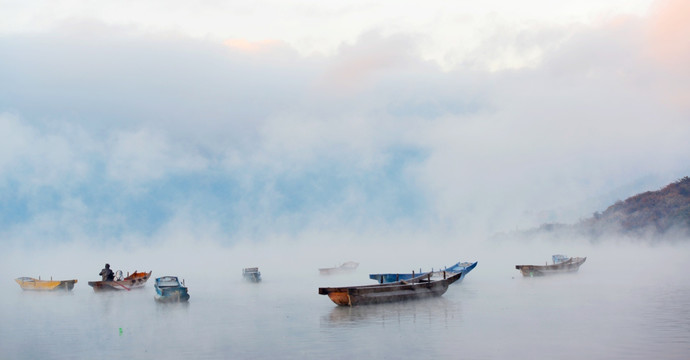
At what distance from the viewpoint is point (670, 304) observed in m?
29.7

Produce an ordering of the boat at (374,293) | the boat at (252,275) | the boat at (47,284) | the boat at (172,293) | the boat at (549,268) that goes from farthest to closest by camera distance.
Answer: the boat at (252,275) → the boat at (549,268) → the boat at (47,284) → the boat at (172,293) → the boat at (374,293)

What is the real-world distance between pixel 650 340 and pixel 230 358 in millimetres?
14323

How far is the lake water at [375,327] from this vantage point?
19.8m

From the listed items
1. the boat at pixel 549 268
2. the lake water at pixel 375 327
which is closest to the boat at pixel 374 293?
the lake water at pixel 375 327

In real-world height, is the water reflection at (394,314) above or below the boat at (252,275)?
below

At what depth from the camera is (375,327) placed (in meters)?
24.8

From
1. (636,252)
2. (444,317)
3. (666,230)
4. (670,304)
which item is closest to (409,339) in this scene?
(444,317)

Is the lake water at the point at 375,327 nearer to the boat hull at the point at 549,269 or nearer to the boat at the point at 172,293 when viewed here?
the boat at the point at 172,293

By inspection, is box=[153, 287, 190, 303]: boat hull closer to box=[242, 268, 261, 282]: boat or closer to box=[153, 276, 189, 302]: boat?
box=[153, 276, 189, 302]: boat

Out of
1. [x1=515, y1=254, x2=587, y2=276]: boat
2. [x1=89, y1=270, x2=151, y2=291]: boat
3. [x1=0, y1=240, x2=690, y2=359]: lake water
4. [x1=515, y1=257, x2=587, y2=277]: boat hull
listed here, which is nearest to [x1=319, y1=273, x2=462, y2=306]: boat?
[x1=0, y1=240, x2=690, y2=359]: lake water

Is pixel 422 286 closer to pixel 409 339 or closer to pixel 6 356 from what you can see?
pixel 409 339

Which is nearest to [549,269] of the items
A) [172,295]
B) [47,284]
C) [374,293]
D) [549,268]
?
[549,268]

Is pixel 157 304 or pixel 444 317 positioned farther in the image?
pixel 157 304

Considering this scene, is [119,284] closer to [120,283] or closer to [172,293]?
[120,283]
